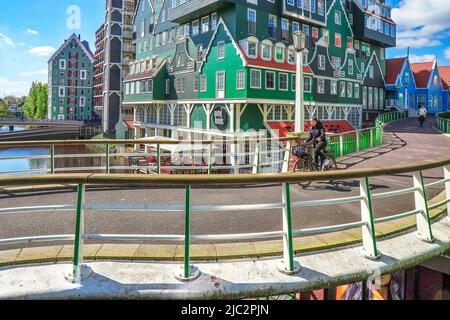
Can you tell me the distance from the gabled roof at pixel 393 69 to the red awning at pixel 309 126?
17.4m

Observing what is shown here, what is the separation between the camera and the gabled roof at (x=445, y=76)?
58831 millimetres

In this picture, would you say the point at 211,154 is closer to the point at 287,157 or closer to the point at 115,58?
the point at 287,157

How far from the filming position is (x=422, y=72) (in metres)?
55.6

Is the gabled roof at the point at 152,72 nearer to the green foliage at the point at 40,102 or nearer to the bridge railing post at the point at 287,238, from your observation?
the bridge railing post at the point at 287,238

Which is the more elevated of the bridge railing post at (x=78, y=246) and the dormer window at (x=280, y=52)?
the dormer window at (x=280, y=52)

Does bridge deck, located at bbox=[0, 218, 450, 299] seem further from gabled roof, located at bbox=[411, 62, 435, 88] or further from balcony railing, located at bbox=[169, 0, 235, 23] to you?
gabled roof, located at bbox=[411, 62, 435, 88]

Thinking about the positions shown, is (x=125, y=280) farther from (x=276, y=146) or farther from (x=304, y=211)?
(x=276, y=146)

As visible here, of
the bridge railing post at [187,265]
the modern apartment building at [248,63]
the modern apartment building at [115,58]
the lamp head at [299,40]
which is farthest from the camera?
the modern apartment building at [115,58]

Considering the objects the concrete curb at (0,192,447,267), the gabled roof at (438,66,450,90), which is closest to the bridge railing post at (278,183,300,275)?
the concrete curb at (0,192,447,267)

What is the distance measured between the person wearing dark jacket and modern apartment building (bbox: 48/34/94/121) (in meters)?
80.2

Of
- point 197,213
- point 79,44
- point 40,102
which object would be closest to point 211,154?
point 197,213

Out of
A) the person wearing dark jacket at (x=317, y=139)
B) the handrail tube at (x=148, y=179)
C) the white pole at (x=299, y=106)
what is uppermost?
the white pole at (x=299, y=106)

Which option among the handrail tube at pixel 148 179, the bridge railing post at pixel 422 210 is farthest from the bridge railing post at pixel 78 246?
the bridge railing post at pixel 422 210

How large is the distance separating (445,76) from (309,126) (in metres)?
45.6
